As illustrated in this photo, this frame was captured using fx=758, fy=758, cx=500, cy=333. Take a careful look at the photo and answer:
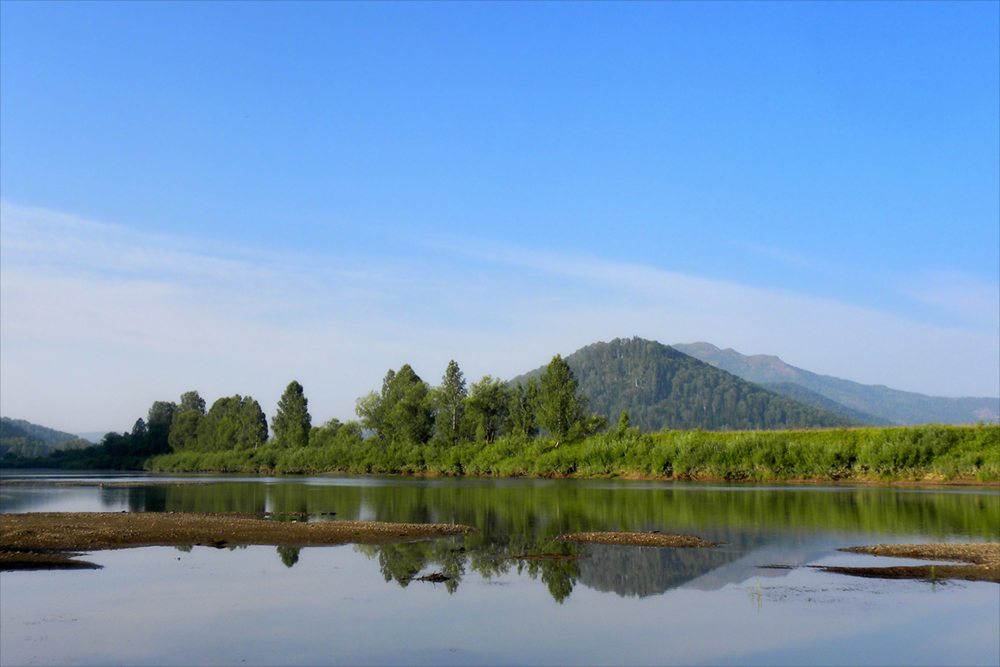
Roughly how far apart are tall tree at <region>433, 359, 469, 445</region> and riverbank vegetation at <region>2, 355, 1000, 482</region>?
0.47 ft

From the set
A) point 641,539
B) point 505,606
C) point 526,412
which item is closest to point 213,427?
point 526,412

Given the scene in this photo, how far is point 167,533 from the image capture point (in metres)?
28.6

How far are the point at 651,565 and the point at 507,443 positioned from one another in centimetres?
7070

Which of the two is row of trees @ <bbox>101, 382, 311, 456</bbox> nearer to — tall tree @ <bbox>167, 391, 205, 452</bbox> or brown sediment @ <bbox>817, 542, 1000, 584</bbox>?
tall tree @ <bbox>167, 391, 205, 452</bbox>

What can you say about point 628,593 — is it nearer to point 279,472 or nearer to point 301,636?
point 301,636

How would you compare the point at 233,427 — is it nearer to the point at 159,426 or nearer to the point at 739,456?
the point at 159,426

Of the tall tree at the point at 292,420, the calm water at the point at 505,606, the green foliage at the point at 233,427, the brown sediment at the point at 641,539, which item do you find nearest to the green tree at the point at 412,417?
the tall tree at the point at 292,420

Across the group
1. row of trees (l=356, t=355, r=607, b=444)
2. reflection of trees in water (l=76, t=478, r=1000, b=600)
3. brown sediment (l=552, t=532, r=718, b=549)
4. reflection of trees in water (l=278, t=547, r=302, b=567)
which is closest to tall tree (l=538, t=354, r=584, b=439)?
row of trees (l=356, t=355, r=607, b=444)

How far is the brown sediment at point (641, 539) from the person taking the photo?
2577cm

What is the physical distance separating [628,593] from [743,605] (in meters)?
2.66

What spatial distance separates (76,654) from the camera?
41.3 ft

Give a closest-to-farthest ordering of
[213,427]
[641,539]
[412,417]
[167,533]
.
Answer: [641,539], [167,533], [412,417], [213,427]

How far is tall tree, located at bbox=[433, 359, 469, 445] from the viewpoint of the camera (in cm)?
10600

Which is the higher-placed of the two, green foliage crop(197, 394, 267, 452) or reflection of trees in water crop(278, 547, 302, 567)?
green foliage crop(197, 394, 267, 452)
